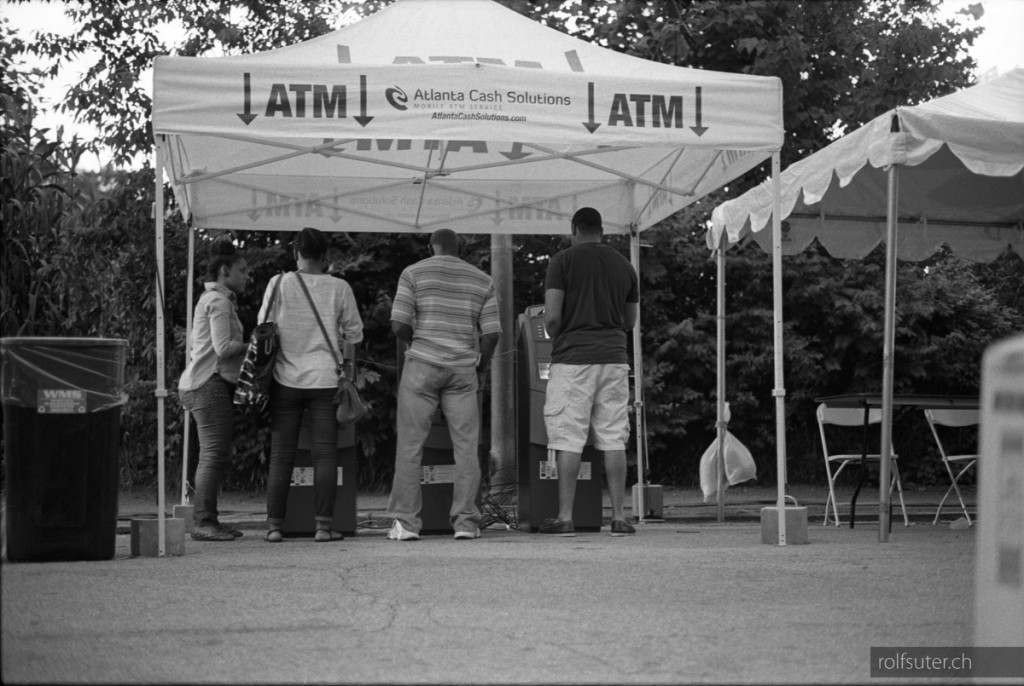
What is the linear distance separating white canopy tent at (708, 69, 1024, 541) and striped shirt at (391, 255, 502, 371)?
7.00 feet

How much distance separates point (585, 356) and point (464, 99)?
1.89m

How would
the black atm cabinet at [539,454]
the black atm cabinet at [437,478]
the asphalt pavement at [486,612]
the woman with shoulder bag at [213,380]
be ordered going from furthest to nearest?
the black atm cabinet at [539,454]
the black atm cabinet at [437,478]
the woman with shoulder bag at [213,380]
the asphalt pavement at [486,612]

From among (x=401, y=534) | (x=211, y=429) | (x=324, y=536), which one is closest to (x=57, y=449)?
(x=211, y=429)

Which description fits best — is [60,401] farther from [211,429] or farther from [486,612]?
[486,612]

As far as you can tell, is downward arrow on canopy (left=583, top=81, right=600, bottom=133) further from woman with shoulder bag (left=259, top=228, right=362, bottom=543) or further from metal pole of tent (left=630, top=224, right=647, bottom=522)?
metal pole of tent (left=630, top=224, right=647, bottom=522)

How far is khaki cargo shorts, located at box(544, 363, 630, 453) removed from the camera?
25.6 feet

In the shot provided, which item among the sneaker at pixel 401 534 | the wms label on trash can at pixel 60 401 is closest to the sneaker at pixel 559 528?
the sneaker at pixel 401 534

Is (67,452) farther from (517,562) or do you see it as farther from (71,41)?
(71,41)

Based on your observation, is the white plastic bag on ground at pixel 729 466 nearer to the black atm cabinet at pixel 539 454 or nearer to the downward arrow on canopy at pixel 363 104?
the black atm cabinet at pixel 539 454

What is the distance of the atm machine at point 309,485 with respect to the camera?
7.99 m

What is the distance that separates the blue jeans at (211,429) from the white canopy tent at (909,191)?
3.85 metres

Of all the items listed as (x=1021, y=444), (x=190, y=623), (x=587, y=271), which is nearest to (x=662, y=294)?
(x=587, y=271)

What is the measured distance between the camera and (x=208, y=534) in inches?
307

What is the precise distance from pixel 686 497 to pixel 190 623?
29.1ft
